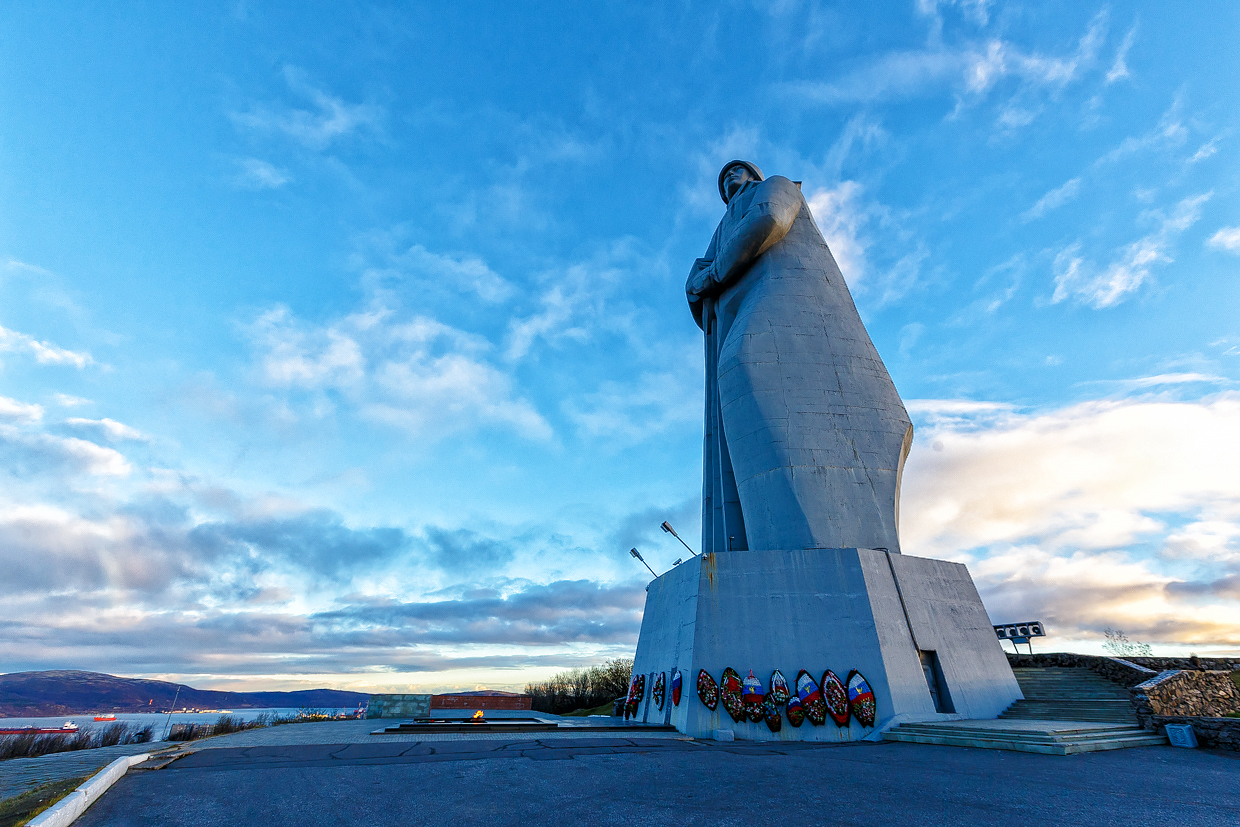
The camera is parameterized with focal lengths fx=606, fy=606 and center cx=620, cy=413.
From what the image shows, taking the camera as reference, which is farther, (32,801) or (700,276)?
(700,276)

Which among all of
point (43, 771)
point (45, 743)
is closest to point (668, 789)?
point (43, 771)

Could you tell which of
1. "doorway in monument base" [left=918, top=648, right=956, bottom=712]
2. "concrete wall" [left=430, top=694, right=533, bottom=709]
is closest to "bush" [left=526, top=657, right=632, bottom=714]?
"concrete wall" [left=430, top=694, right=533, bottom=709]

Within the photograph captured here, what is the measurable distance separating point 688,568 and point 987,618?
27.3 ft

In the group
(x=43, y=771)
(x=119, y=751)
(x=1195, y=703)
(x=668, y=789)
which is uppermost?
(x=1195, y=703)

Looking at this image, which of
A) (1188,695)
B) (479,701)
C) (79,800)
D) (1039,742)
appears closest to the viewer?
(79,800)

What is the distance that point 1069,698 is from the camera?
50.4 feet

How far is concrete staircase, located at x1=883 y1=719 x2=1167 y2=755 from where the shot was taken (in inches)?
399

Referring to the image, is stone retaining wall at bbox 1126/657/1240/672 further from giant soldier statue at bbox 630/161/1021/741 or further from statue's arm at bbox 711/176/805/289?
statue's arm at bbox 711/176/805/289

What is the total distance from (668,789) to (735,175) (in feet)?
73.1

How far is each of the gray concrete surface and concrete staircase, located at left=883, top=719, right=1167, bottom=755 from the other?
0.40 m

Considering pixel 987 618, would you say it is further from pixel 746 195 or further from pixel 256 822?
pixel 256 822

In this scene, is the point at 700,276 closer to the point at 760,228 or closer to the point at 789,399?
the point at 760,228

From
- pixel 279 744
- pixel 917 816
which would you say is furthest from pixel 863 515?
pixel 279 744

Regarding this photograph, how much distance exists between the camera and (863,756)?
1000 centimetres
